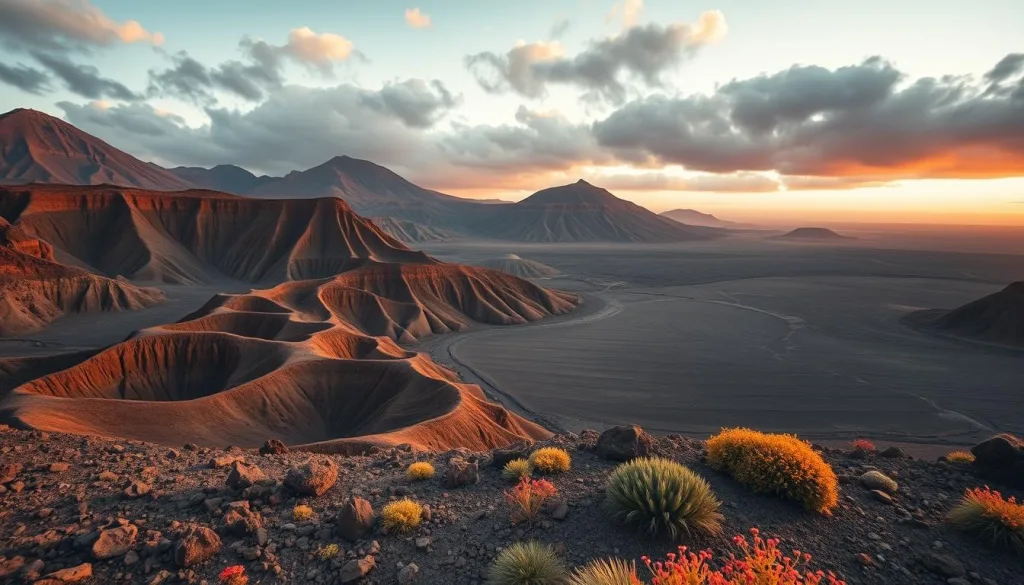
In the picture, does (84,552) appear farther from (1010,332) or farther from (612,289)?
(612,289)

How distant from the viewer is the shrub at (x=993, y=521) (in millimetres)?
8047

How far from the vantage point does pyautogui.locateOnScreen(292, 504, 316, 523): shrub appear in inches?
342

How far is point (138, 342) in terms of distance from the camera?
36250 mm

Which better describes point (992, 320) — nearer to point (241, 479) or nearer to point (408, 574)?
point (408, 574)

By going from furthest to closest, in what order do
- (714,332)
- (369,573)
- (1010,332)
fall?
(714,332) < (1010,332) < (369,573)

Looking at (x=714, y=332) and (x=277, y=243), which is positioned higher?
(x=277, y=243)

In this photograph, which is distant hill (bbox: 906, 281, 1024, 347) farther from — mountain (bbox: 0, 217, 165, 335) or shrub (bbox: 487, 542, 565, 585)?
mountain (bbox: 0, 217, 165, 335)

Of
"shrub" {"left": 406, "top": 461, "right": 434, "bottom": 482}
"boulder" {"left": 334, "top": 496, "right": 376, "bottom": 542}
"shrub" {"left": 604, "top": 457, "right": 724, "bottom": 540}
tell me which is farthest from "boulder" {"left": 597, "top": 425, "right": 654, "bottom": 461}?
"boulder" {"left": 334, "top": 496, "right": 376, "bottom": 542}

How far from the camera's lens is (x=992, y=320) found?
7056cm

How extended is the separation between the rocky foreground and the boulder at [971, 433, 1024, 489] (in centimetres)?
41

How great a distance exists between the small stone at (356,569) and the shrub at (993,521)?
10347 millimetres

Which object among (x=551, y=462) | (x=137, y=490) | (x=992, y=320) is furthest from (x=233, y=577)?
(x=992, y=320)

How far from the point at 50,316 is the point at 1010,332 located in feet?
450

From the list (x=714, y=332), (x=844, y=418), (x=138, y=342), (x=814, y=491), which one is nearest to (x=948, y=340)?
(x=714, y=332)
